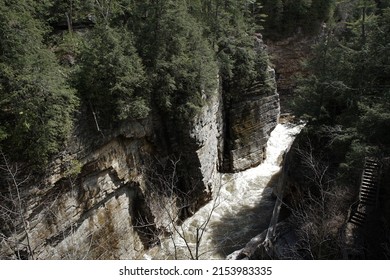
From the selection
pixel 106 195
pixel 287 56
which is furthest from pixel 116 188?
pixel 287 56

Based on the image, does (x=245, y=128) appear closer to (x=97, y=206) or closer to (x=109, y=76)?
(x=109, y=76)

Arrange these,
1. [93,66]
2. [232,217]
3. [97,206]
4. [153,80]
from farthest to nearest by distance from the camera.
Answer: [232,217]
[153,80]
[97,206]
[93,66]

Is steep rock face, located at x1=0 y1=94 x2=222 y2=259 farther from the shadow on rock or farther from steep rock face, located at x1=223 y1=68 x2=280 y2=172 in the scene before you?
steep rock face, located at x1=223 y1=68 x2=280 y2=172

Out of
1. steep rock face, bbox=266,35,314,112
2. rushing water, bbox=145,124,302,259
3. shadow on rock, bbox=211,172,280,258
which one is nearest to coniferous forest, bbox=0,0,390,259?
shadow on rock, bbox=211,172,280,258

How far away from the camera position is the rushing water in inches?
622

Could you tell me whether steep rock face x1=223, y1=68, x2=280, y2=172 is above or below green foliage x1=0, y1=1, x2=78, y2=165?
below

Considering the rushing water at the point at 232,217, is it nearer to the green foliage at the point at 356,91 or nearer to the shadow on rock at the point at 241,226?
the shadow on rock at the point at 241,226

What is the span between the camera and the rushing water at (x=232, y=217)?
1580 centimetres

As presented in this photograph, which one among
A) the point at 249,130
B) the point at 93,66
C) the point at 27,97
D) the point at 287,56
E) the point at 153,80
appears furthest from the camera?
the point at 287,56

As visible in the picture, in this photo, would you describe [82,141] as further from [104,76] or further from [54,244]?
[54,244]

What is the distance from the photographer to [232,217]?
715 inches

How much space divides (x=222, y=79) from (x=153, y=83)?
25.6 feet

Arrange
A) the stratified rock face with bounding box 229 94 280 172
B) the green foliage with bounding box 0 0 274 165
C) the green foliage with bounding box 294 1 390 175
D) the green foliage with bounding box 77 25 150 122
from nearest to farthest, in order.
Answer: the green foliage with bounding box 0 0 274 165 → the green foliage with bounding box 294 1 390 175 → the green foliage with bounding box 77 25 150 122 → the stratified rock face with bounding box 229 94 280 172

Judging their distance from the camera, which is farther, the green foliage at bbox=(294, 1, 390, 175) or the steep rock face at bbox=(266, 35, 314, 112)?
the steep rock face at bbox=(266, 35, 314, 112)
